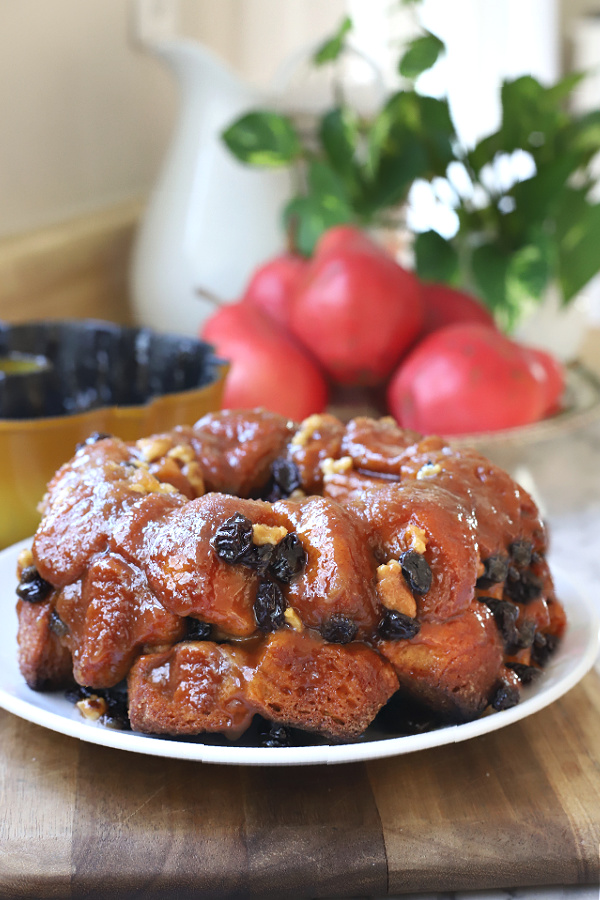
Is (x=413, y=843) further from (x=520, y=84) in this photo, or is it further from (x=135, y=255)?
(x=135, y=255)

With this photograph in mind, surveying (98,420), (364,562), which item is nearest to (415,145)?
(98,420)

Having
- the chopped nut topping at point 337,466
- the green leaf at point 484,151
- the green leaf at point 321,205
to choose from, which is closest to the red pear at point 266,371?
the green leaf at point 321,205

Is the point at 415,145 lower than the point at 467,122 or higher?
higher

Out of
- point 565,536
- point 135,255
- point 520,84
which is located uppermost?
point 520,84

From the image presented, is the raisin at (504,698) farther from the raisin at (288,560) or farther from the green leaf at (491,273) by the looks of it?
the green leaf at (491,273)

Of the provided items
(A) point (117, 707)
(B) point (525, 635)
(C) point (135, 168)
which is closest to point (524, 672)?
(B) point (525, 635)

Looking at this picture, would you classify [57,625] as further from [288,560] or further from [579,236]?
[579,236]

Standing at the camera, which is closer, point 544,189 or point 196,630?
point 196,630
